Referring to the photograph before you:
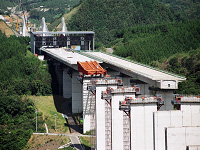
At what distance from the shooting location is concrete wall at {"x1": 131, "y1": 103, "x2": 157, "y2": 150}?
66250mm

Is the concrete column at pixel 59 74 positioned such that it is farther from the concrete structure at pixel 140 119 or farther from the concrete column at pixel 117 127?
the concrete structure at pixel 140 119

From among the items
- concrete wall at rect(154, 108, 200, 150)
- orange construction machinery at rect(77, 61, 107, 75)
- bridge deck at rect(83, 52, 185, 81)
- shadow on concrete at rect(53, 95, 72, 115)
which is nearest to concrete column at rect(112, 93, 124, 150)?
concrete wall at rect(154, 108, 200, 150)

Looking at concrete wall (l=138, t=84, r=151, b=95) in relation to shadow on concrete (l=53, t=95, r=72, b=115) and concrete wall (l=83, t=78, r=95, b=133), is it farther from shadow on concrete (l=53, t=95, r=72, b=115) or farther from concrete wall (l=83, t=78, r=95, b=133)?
shadow on concrete (l=53, t=95, r=72, b=115)

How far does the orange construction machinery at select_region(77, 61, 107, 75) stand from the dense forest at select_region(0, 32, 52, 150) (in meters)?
11.6

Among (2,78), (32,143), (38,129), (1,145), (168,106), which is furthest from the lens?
(2,78)

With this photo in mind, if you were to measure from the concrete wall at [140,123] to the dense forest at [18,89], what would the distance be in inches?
1094

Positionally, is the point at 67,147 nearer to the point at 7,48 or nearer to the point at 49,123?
the point at 49,123

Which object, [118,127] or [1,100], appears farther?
[1,100]

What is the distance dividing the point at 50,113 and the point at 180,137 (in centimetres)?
5066

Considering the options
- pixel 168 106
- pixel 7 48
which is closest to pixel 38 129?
pixel 168 106

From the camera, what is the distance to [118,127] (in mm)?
77000

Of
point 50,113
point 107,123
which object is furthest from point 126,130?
point 50,113

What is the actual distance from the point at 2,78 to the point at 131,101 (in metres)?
65.7

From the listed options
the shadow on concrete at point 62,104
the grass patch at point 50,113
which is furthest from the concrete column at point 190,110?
the shadow on concrete at point 62,104
